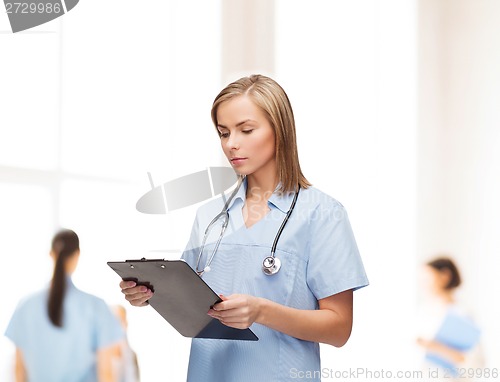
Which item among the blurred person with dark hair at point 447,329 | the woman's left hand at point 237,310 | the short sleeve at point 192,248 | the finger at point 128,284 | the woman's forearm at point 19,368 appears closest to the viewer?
the woman's left hand at point 237,310

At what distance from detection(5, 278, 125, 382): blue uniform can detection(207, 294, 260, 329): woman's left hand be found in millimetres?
706

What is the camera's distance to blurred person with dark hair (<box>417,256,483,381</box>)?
2.58 meters

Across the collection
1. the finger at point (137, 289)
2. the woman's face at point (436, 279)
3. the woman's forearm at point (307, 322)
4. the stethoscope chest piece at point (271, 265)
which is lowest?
the woman's face at point (436, 279)

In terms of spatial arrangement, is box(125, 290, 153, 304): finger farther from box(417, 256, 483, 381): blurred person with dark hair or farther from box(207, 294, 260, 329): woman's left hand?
box(417, 256, 483, 381): blurred person with dark hair

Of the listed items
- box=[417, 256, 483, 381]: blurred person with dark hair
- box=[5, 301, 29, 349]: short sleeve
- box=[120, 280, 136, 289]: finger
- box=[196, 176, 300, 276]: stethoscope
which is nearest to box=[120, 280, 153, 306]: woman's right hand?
box=[120, 280, 136, 289]: finger

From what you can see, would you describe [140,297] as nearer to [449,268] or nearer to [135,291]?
[135,291]

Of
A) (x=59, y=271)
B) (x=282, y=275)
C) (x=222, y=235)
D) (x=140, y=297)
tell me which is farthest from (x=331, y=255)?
(x=59, y=271)

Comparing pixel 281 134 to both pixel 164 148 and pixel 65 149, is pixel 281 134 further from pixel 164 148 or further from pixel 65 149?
pixel 164 148

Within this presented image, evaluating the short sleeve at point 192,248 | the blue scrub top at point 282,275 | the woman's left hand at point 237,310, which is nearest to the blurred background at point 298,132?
the short sleeve at point 192,248

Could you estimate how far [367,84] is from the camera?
8.39 ft

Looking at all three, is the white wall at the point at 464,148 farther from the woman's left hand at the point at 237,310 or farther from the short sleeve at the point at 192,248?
the woman's left hand at the point at 237,310

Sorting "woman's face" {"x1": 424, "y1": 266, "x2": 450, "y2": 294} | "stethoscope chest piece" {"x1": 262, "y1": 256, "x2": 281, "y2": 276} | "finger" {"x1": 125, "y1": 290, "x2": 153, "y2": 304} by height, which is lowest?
"woman's face" {"x1": 424, "y1": 266, "x2": 450, "y2": 294}

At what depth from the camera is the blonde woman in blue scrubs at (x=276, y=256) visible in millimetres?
1175

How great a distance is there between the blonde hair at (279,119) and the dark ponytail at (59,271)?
0.62 metres
